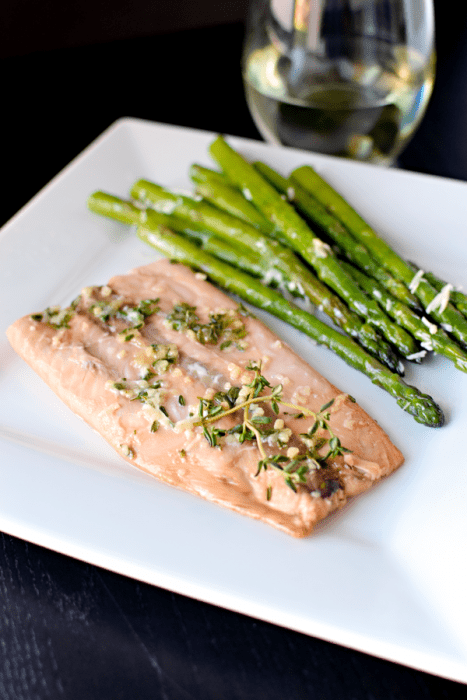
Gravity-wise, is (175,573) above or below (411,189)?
below

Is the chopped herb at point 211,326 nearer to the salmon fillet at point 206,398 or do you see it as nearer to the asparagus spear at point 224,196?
the salmon fillet at point 206,398

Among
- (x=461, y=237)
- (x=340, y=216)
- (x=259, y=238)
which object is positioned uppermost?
(x=461, y=237)

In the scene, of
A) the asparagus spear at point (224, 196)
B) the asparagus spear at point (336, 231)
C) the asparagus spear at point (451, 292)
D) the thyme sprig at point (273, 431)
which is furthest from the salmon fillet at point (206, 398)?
the asparagus spear at point (451, 292)

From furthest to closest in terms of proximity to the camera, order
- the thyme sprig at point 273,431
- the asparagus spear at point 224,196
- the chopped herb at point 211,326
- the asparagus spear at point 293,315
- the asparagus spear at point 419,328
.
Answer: the asparagus spear at point 224,196 < the chopped herb at point 211,326 < the asparagus spear at point 419,328 < the asparagus spear at point 293,315 < the thyme sprig at point 273,431

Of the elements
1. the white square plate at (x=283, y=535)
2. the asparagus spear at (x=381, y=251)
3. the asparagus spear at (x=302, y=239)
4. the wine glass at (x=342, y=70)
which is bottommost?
the white square plate at (x=283, y=535)

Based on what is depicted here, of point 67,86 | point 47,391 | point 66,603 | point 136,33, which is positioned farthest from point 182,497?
point 136,33

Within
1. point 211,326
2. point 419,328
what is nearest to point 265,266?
point 211,326

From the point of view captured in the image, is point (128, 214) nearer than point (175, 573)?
No

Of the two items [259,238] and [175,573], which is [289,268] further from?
[175,573]
